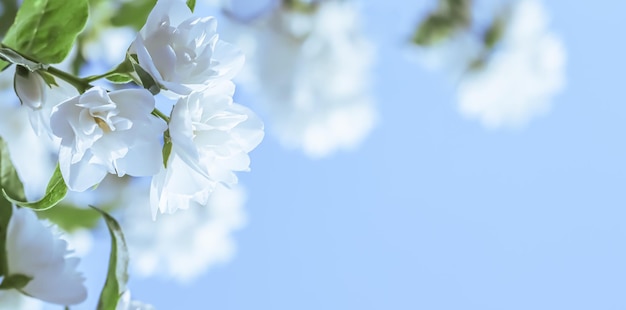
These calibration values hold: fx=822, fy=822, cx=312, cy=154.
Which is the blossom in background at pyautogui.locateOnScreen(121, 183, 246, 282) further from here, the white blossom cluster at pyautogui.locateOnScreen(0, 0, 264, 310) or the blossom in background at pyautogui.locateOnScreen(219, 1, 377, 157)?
the white blossom cluster at pyautogui.locateOnScreen(0, 0, 264, 310)

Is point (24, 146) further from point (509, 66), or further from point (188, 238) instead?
point (509, 66)

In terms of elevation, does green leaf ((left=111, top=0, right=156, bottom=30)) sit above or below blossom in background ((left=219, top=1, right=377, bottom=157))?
below

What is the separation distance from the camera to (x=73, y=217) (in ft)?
1.27

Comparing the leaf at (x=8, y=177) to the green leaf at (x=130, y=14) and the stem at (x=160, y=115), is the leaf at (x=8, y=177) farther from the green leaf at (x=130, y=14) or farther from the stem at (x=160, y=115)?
the green leaf at (x=130, y=14)

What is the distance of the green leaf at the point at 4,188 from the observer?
218 mm

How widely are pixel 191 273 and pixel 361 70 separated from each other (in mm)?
240

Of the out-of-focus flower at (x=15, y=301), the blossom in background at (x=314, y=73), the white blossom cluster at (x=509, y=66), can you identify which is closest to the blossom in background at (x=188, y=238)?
the blossom in background at (x=314, y=73)

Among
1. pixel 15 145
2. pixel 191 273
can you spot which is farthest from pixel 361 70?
pixel 15 145

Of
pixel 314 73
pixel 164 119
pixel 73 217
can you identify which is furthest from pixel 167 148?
pixel 314 73

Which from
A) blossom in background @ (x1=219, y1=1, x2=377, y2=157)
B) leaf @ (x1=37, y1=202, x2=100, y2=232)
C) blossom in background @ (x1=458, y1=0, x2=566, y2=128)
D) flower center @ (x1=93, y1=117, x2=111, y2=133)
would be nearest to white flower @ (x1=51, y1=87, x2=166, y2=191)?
flower center @ (x1=93, y1=117, x2=111, y2=133)

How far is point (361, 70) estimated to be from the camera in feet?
2.43

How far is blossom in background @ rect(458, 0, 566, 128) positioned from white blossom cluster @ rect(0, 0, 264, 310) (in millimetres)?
600

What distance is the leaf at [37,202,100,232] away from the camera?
38cm

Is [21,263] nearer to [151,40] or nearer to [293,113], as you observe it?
[151,40]
